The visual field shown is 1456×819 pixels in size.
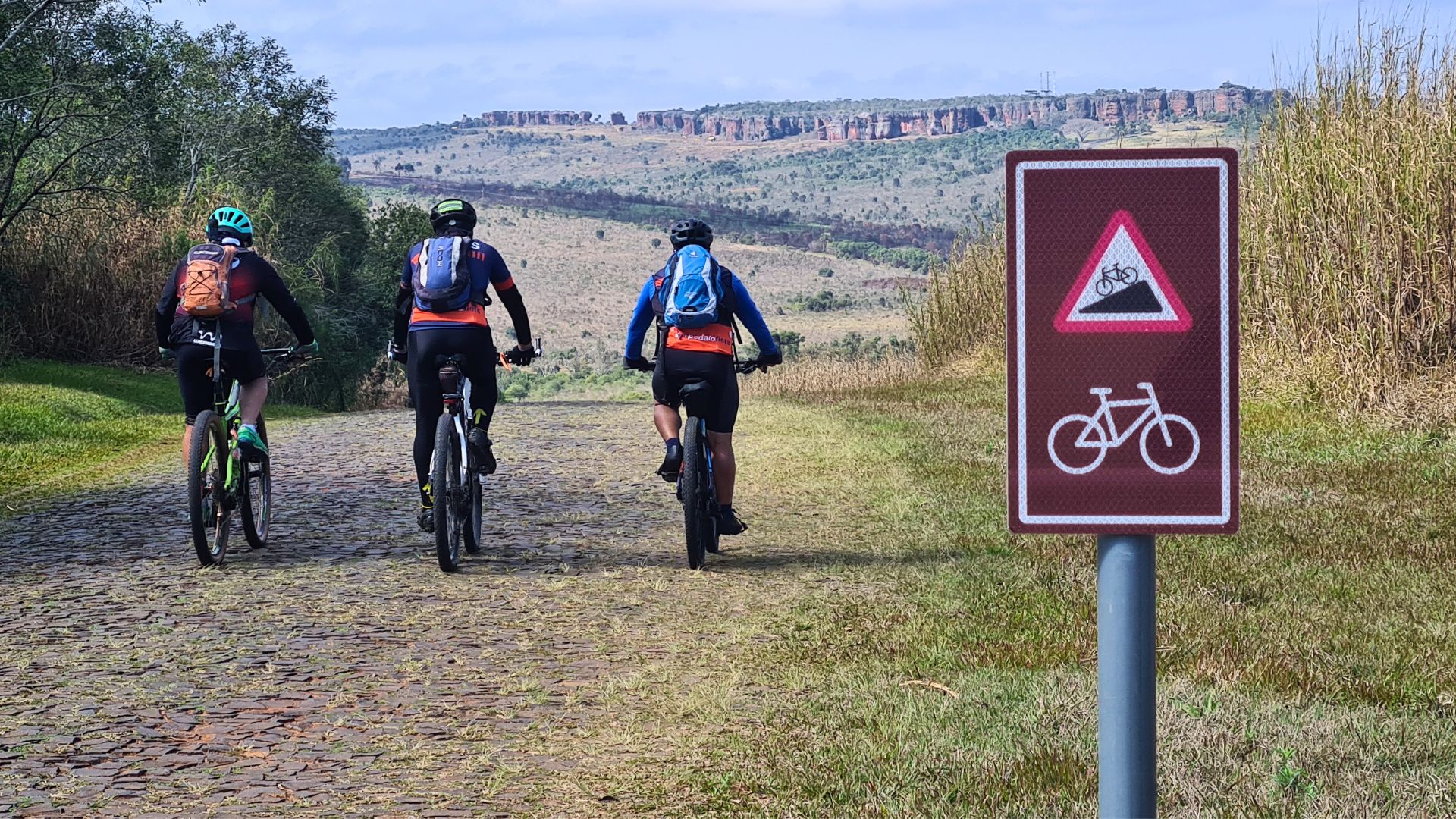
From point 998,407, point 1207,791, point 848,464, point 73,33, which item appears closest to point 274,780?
point 1207,791

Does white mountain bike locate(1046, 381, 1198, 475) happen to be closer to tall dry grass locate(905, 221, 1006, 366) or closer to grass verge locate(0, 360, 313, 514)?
grass verge locate(0, 360, 313, 514)

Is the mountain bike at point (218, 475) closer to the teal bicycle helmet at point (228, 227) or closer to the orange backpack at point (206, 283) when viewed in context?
the orange backpack at point (206, 283)

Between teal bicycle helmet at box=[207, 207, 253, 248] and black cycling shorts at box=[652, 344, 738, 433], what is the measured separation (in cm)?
249

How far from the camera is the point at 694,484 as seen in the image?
346 inches

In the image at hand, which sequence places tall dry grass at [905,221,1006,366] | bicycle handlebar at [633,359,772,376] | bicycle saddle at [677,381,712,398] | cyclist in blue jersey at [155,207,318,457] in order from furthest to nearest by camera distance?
tall dry grass at [905,221,1006,366] < bicycle handlebar at [633,359,772,376] < cyclist in blue jersey at [155,207,318,457] < bicycle saddle at [677,381,712,398]

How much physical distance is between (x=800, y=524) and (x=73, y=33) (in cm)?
2708

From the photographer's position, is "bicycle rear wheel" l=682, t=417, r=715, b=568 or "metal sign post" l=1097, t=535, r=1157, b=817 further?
"bicycle rear wheel" l=682, t=417, r=715, b=568

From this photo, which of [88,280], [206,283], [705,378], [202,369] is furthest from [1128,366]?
[88,280]

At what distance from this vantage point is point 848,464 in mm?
14234

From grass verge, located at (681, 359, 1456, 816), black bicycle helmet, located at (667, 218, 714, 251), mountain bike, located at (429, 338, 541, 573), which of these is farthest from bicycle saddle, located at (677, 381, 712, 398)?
grass verge, located at (681, 359, 1456, 816)

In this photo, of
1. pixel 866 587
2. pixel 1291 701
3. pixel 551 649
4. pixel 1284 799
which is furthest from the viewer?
pixel 866 587

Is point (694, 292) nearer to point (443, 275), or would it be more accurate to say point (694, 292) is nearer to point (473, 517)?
point (443, 275)

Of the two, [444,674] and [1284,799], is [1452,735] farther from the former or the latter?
[444,674]

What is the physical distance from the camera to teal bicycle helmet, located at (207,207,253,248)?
916cm
